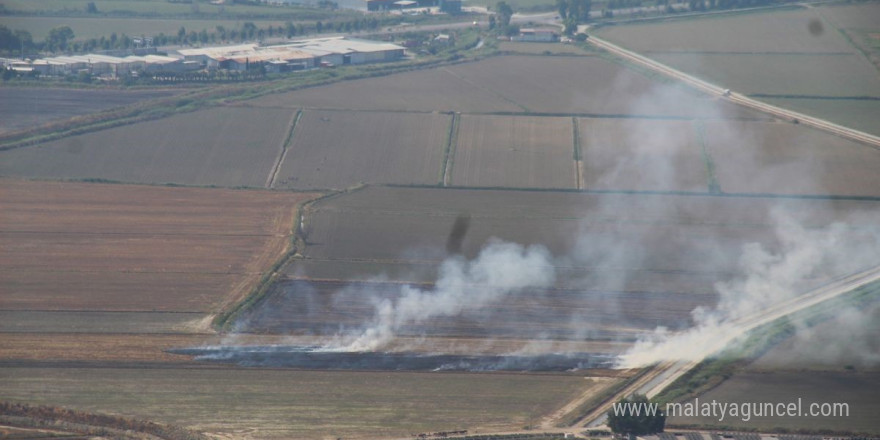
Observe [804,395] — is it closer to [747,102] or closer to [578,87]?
[747,102]

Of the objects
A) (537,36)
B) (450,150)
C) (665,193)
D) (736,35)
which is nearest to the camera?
(665,193)

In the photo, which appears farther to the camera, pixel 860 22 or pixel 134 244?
pixel 860 22

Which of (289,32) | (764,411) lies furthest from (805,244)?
(289,32)

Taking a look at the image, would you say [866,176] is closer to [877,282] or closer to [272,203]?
[877,282]

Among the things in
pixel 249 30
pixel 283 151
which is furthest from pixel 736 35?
pixel 283 151

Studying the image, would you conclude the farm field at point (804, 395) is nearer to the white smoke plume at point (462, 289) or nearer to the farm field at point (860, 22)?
the white smoke plume at point (462, 289)

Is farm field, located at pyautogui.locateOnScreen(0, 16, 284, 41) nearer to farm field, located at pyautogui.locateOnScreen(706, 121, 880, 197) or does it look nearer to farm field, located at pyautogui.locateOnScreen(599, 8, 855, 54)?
farm field, located at pyautogui.locateOnScreen(599, 8, 855, 54)

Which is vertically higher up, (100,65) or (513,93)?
(100,65)
